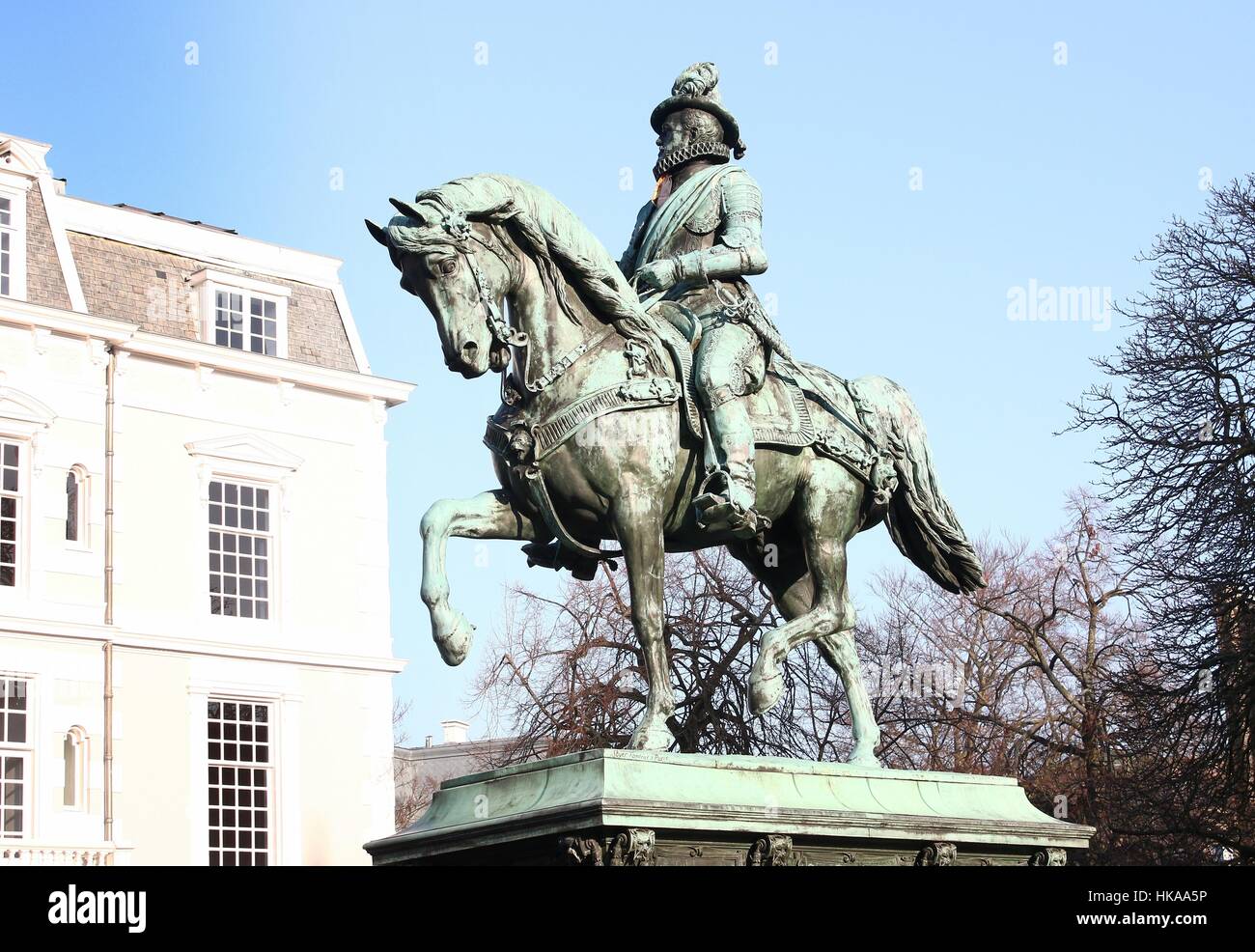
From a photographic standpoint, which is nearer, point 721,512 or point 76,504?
point 721,512

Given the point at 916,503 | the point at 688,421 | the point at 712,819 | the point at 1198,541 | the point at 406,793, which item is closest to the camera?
the point at 712,819

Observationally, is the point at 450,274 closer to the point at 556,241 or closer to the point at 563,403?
the point at 556,241

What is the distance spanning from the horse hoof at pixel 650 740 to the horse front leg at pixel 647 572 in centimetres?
10

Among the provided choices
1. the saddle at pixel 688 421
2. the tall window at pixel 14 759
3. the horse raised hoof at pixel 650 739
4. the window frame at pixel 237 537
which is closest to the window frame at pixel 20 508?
the tall window at pixel 14 759

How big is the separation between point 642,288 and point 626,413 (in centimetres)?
110

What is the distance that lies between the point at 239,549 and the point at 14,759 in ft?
18.0

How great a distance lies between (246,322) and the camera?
34719 millimetres

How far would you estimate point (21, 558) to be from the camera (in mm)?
30703

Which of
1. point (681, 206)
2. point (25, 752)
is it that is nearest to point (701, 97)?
point (681, 206)

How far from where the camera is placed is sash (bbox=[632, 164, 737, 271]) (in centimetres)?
1020

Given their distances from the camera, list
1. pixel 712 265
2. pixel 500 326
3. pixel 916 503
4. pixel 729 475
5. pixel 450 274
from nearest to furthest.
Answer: pixel 450 274 → pixel 500 326 → pixel 729 475 → pixel 712 265 → pixel 916 503

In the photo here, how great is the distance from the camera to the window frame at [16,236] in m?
31.4
